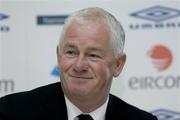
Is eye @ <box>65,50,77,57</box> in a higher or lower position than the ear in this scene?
higher

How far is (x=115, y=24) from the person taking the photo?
1.51 m

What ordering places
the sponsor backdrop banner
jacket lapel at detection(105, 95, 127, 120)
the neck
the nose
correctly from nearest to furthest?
the nose → the neck → jacket lapel at detection(105, 95, 127, 120) → the sponsor backdrop banner

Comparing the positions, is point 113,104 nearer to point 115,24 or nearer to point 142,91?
point 115,24

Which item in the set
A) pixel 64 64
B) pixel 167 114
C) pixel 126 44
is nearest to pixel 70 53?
pixel 64 64

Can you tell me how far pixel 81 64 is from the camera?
1.41 metres

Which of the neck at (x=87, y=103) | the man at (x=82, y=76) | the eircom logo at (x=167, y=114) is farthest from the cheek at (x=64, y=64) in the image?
the eircom logo at (x=167, y=114)

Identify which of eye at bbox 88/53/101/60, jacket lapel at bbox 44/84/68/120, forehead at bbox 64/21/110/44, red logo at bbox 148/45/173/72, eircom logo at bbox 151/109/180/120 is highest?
forehead at bbox 64/21/110/44

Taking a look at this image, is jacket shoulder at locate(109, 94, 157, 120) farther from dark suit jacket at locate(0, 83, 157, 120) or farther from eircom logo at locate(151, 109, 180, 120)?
eircom logo at locate(151, 109, 180, 120)

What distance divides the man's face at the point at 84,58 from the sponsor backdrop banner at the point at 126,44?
108cm

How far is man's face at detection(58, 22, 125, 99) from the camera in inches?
56.2

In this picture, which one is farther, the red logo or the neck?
the red logo

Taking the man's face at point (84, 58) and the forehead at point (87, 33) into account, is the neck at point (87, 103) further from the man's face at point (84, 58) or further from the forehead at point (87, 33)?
the forehead at point (87, 33)

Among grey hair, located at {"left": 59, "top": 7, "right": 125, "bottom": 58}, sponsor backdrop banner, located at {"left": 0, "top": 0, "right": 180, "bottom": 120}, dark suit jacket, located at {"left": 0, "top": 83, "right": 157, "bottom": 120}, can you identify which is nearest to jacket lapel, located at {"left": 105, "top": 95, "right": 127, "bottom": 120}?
dark suit jacket, located at {"left": 0, "top": 83, "right": 157, "bottom": 120}

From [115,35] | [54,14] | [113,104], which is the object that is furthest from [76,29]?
[54,14]
